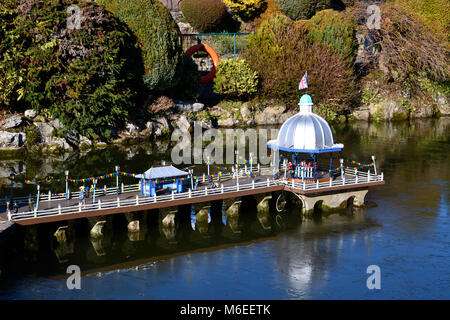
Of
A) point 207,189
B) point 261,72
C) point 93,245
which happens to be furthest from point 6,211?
point 261,72

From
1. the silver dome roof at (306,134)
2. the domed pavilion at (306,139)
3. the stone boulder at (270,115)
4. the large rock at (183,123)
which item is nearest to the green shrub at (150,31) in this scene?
the large rock at (183,123)

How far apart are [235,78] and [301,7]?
28.4 metres

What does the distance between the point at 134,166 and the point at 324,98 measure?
1573 inches

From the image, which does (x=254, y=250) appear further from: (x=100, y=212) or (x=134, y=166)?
(x=134, y=166)

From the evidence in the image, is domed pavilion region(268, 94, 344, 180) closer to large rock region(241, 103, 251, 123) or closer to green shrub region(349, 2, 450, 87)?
large rock region(241, 103, 251, 123)

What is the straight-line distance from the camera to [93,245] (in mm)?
42250

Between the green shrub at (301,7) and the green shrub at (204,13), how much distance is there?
449 inches

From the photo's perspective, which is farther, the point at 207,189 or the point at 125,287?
the point at 207,189

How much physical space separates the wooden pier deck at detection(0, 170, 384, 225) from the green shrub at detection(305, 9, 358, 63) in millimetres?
46084

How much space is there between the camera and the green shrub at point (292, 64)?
92625mm

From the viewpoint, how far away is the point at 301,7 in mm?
111062

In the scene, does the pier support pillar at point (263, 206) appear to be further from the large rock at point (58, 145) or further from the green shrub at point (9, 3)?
the green shrub at point (9, 3)

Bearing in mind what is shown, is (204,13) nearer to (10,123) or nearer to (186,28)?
(186,28)

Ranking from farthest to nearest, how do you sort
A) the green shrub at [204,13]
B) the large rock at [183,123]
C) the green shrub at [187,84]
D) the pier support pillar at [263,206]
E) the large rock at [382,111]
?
the green shrub at [204,13], the large rock at [382,111], the green shrub at [187,84], the large rock at [183,123], the pier support pillar at [263,206]
